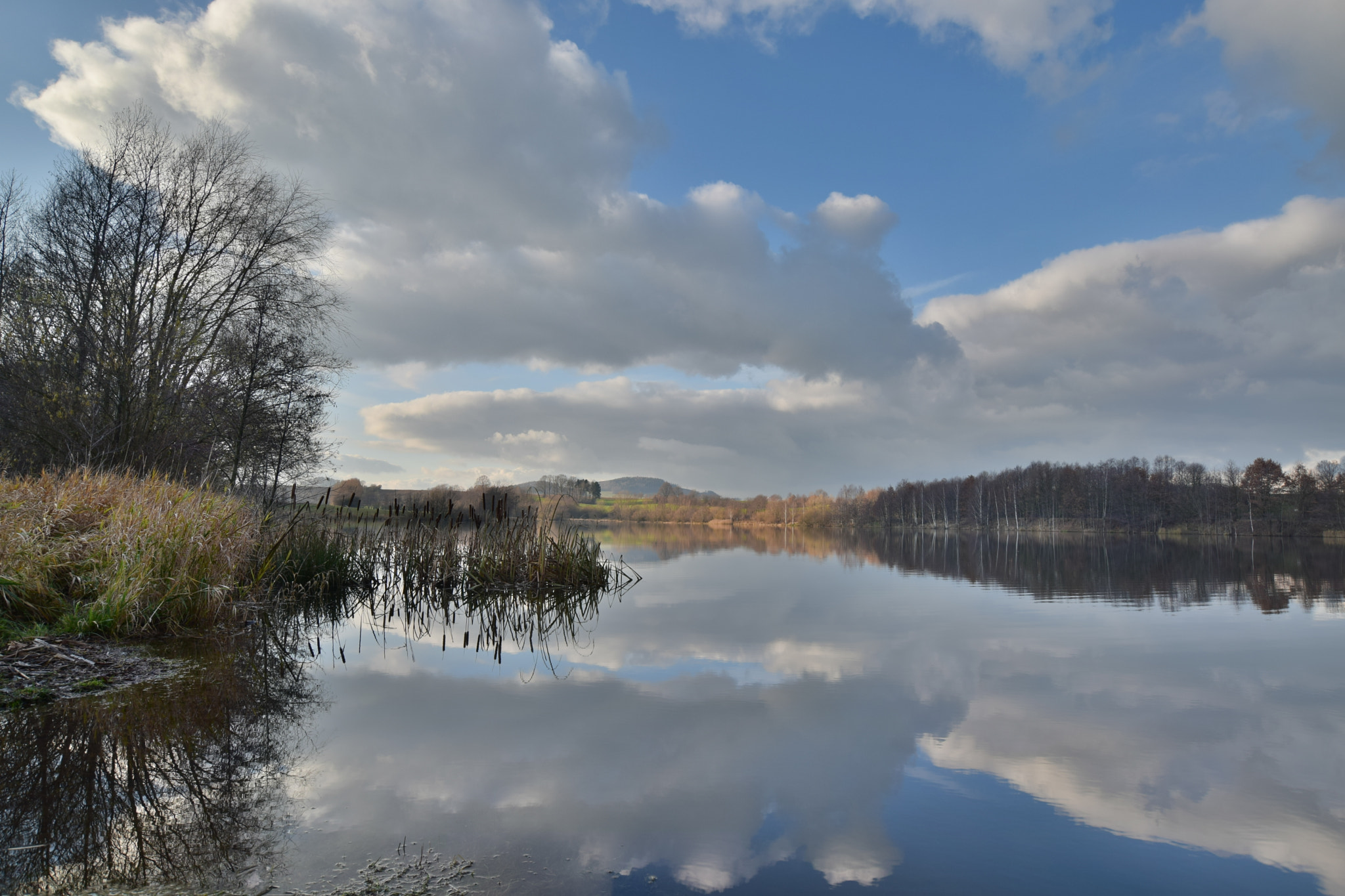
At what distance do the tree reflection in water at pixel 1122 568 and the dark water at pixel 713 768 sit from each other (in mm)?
5691

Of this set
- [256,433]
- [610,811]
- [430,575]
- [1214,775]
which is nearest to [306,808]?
[610,811]

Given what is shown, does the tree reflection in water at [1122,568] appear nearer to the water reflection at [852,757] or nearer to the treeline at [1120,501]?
the water reflection at [852,757]

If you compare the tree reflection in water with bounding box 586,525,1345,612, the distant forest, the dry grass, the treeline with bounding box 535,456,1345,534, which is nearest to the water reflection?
the dry grass

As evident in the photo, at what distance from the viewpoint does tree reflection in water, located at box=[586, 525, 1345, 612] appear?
11.3 m

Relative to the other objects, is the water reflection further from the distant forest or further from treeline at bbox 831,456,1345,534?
treeline at bbox 831,456,1345,534

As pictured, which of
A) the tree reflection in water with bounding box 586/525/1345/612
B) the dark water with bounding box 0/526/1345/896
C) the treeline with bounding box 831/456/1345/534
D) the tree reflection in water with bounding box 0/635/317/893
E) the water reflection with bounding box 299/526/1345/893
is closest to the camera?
the tree reflection in water with bounding box 0/635/317/893

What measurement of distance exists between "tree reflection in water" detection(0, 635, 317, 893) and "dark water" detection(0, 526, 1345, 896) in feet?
0.05

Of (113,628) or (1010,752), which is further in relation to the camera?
(113,628)

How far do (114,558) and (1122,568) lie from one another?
21175mm

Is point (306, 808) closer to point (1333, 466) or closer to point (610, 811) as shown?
point (610, 811)

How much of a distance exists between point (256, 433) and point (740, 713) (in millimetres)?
Answer: 14062

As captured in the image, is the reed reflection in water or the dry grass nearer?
the dry grass

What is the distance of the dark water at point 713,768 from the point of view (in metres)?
2.31

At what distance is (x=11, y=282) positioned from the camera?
11914 millimetres
